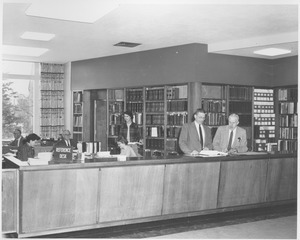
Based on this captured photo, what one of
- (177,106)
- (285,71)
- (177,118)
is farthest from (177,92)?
(285,71)

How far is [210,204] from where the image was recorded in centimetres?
638

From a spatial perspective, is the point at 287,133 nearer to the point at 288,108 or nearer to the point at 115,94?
the point at 288,108

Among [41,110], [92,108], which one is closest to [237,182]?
[92,108]

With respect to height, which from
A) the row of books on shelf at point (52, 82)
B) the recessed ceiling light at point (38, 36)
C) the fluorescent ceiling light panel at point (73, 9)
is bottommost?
the row of books on shelf at point (52, 82)

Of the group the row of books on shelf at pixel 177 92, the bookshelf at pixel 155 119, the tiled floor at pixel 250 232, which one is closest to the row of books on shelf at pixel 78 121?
the bookshelf at pixel 155 119

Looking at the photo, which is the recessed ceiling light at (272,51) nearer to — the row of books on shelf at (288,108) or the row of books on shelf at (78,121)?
the row of books on shelf at (288,108)

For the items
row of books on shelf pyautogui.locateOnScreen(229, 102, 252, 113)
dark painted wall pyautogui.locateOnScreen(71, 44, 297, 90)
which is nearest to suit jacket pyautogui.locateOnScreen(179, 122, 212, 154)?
dark painted wall pyautogui.locateOnScreen(71, 44, 297, 90)

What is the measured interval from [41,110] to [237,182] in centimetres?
837

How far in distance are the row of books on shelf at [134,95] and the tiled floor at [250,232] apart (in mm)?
5535

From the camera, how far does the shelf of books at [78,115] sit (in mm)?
13117

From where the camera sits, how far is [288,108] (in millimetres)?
10773

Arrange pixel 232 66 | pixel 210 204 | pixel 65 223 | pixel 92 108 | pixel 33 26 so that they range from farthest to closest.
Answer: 1. pixel 92 108
2. pixel 232 66
3. pixel 33 26
4. pixel 210 204
5. pixel 65 223

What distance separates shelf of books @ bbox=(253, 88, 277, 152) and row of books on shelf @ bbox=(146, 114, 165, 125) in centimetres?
236

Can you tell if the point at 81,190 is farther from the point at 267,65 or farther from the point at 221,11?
the point at 267,65
